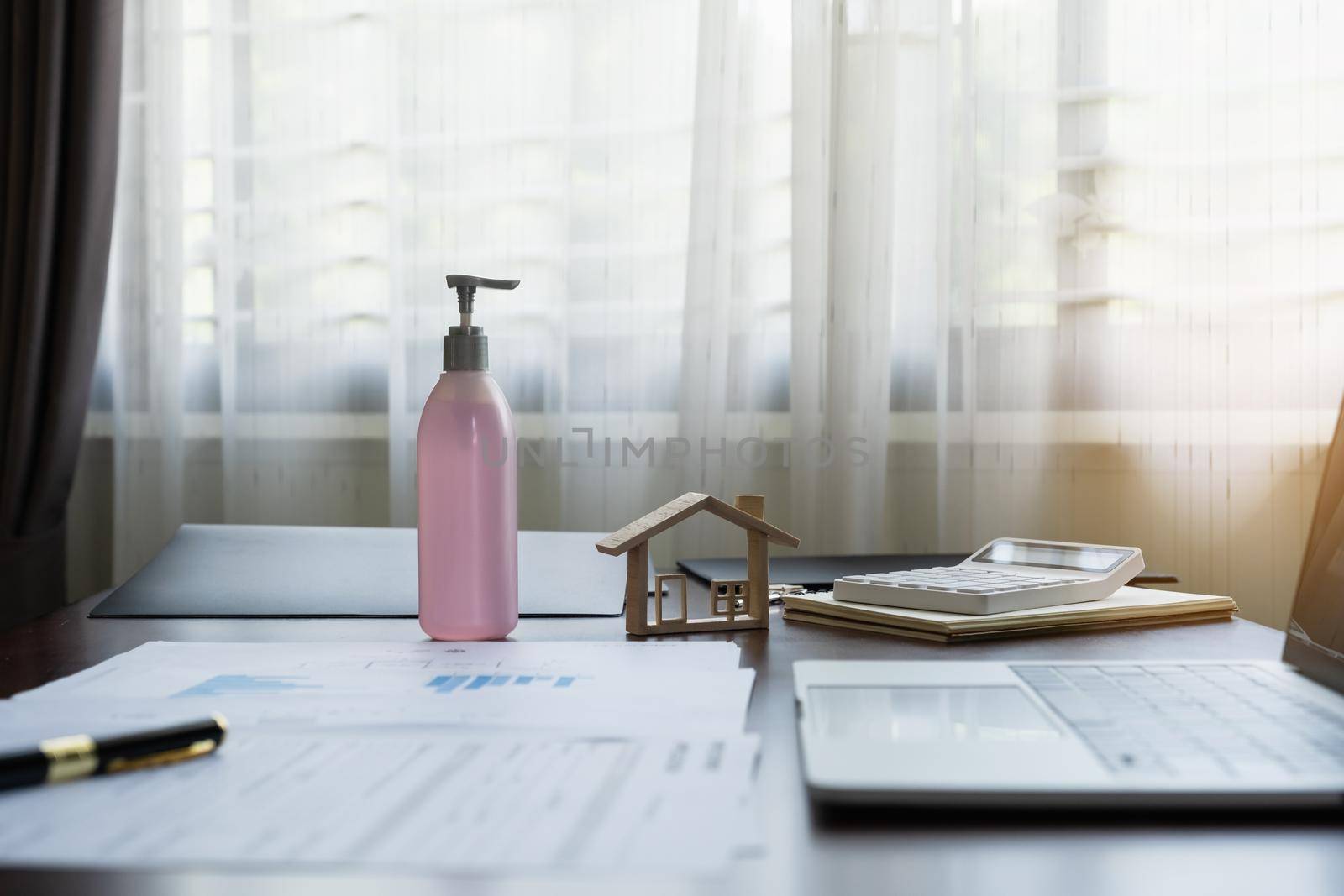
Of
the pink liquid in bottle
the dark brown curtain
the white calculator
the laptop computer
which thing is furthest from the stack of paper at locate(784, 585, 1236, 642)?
the dark brown curtain

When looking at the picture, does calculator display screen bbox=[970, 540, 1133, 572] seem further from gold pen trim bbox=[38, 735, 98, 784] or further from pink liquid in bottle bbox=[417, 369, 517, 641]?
gold pen trim bbox=[38, 735, 98, 784]

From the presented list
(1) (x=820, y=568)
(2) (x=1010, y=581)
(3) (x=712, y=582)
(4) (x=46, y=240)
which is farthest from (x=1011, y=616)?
(4) (x=46, y=240)

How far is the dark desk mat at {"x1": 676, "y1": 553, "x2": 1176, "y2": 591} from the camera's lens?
1010 mm

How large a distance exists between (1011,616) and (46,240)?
1704 millimetres

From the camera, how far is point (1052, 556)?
0.92 meters

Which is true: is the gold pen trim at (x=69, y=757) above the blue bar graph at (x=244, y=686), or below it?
above

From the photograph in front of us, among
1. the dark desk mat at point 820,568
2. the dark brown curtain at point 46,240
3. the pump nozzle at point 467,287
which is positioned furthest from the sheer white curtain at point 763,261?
the pump nozzle at point 467,287

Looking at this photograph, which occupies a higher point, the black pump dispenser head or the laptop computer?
the black pump dispenser head

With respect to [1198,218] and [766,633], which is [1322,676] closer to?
[766,633]

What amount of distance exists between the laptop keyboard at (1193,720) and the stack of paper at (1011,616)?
0.13 meters

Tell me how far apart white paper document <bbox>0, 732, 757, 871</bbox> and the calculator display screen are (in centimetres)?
48

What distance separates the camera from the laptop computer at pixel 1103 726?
1.35ft

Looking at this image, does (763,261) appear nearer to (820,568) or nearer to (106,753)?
(820,568)

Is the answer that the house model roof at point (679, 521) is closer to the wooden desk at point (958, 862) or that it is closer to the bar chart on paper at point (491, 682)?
the bar chart on paper at point (491, 682)
